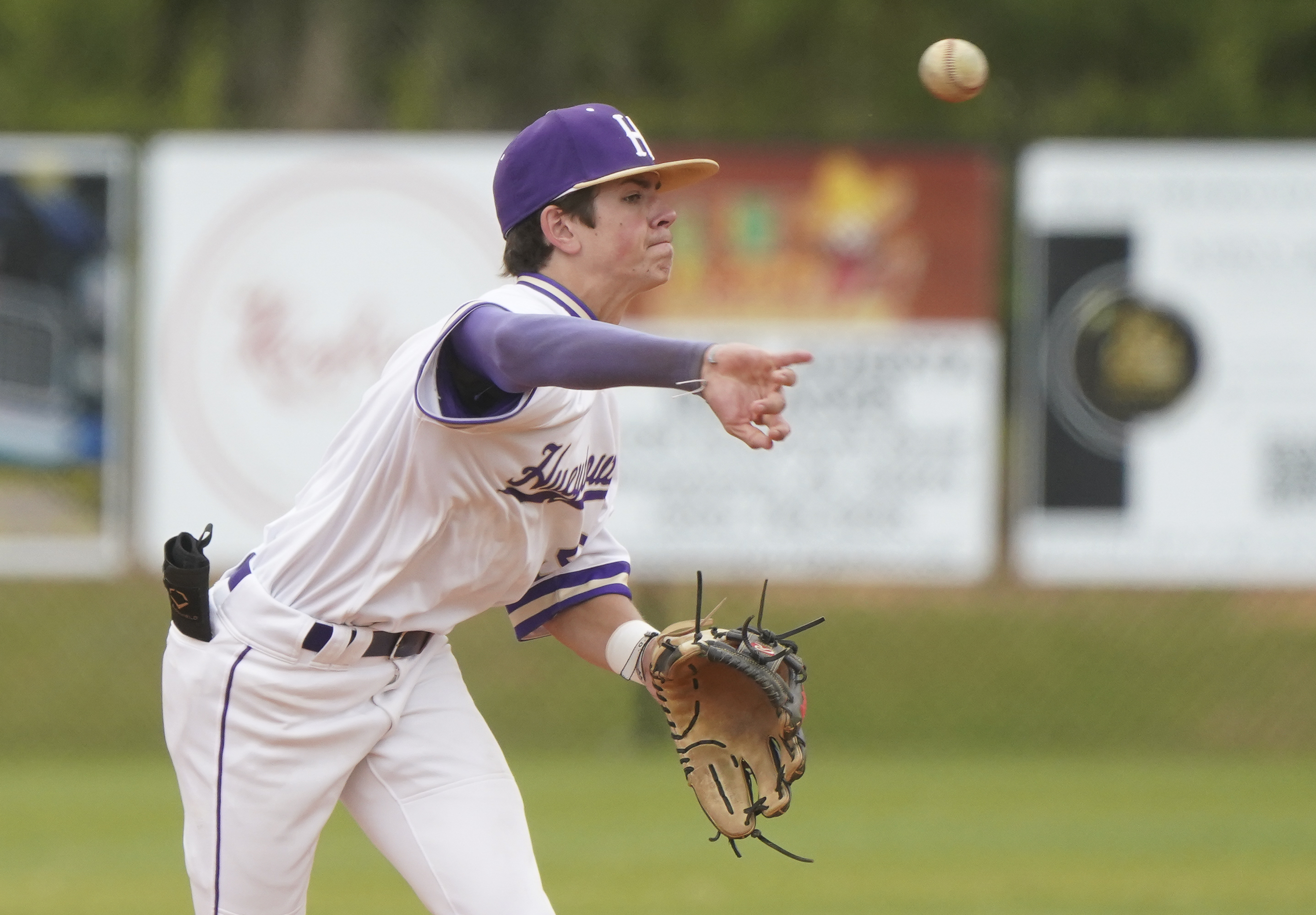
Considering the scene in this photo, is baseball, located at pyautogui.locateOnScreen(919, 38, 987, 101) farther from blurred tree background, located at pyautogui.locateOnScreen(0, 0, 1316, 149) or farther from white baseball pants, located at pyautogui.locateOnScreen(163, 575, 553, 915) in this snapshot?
blurred tree background, located at pyautogui.locateOnScreen(0, 0, 1316, 149)

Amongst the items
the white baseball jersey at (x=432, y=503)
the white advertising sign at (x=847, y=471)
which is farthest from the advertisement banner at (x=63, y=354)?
the white baseball jersey at (x=432, y=503)

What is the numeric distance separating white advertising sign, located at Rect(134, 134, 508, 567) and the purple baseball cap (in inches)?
233

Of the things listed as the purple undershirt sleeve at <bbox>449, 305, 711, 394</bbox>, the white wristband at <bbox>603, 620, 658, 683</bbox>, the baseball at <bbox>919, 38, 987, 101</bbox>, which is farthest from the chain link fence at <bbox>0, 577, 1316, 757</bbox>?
the purple undershirt sleeve at <bbox>449, 305, 711, 394</bbox>

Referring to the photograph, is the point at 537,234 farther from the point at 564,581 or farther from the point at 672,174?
the point at 564,581

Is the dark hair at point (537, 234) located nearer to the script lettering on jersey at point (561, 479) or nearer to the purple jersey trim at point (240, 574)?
the script lettering on jersey at point (561, 479)

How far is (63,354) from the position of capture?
376 inches

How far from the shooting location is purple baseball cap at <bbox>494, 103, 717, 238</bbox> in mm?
3525

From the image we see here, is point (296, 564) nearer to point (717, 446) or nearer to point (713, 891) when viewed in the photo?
point (713, 891)

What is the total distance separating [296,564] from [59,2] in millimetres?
15197

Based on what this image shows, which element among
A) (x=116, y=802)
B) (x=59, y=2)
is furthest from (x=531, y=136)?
(x=59, y=2)

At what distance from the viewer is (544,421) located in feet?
10.8

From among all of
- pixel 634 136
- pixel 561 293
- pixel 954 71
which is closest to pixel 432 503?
pixel 561 293

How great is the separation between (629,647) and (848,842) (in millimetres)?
3736

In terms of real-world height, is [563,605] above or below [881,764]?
above
